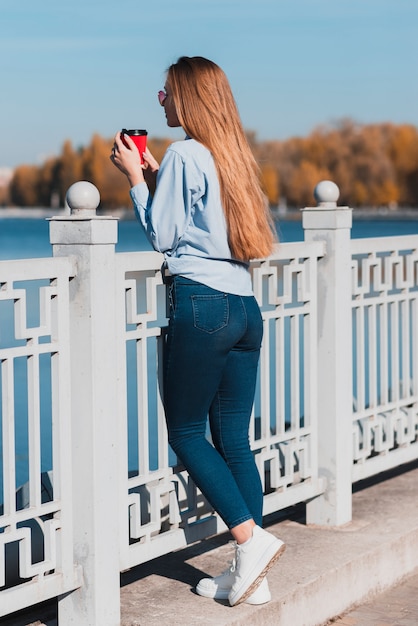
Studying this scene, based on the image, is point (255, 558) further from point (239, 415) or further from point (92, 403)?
point (92, 403)

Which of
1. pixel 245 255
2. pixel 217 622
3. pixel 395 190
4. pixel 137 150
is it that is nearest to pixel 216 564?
pixel 217 622

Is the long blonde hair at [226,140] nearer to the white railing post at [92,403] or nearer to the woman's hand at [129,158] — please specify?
the woman's hand at [129,158]

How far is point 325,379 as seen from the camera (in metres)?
4.33

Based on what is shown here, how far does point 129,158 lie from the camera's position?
316 centimetres

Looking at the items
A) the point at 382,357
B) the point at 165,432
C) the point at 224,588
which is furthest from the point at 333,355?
the point at 224,588

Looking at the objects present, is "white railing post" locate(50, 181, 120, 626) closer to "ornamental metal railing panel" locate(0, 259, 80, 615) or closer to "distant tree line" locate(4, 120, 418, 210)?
"ornamental metal railing panel" locate(0, 259, 80, 615)

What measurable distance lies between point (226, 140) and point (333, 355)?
4.69 ft

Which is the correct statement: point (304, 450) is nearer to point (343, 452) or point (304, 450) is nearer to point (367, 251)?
point (343, 452)

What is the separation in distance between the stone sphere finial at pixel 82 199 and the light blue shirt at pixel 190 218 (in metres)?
0.14

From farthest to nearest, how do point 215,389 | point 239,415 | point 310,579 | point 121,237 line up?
1. point 121,237
2. point 310,579
3. point 239,415
4. point 215,389

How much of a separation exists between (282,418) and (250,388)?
74cm

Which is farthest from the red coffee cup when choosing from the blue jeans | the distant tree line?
the distant tree line

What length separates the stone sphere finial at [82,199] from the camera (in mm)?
3012

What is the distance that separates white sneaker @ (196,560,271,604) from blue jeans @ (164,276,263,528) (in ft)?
0.66
